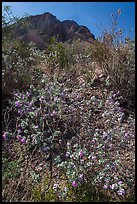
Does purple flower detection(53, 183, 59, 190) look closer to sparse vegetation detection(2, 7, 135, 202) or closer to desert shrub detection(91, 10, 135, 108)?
sparse vegetation detection(2, 7, 135, 202)

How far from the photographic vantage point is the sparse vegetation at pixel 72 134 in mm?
2230

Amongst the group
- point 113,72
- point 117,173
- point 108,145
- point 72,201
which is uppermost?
point 113,72

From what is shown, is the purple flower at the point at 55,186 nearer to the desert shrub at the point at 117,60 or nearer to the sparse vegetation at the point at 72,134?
the sparse vegetation at the point at 72,134

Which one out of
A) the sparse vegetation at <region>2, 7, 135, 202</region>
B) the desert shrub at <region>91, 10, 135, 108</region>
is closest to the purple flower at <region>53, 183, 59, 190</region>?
the sparse vegetation at <region>2, 7, 135, 202</region>

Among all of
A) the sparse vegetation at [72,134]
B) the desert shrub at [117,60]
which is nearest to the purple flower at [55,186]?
the sparse vegetation at [72,134]

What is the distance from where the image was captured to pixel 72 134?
3010 millimetres

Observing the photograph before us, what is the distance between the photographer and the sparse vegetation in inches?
87.8

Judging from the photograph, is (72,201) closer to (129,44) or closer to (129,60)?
(129,60)

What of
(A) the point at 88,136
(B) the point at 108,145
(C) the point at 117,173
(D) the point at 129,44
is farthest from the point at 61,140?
(D) the point at 129,44

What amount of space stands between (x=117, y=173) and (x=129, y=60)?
2.13 m

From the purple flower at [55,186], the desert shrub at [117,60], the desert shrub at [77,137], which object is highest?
the desert shrub at [117,60]

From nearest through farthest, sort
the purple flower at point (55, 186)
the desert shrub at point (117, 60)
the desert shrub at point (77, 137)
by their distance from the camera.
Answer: the purple flower at point (55, 186), the desert shrub at point (77, 137), the desert shrub at point (117, 60)

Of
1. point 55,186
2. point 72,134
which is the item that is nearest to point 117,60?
point 72,134

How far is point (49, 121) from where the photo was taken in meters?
3.08
